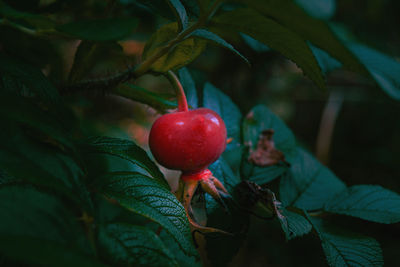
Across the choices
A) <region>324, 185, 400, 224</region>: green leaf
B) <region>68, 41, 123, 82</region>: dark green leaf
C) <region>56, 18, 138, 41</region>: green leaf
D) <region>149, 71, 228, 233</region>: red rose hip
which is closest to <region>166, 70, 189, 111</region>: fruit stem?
<region>149, 71, 228, 233</region>: red rose hip

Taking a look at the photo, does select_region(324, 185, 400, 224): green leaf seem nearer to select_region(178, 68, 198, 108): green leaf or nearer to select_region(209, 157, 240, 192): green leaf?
select_region(209, 157, 240, 192): green leaf

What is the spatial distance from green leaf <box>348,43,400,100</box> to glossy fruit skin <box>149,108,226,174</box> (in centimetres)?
26

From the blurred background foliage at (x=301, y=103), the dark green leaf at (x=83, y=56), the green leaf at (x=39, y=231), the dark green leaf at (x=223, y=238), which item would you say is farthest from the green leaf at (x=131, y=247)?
the blurred background foliage at (x=301, y=103)

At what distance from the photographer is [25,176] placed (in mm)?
287

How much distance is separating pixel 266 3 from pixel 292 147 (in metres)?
0.50

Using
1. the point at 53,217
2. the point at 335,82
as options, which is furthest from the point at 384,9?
the point at 53,217

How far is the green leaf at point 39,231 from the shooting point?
0.25 meters

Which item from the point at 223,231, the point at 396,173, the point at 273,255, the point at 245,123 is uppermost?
the point at 245,123

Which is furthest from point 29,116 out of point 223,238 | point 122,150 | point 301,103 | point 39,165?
point 301,103

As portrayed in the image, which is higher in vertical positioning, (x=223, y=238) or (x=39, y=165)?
(x=39, y=165)

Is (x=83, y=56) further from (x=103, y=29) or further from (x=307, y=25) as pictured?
(x=307, y=25)

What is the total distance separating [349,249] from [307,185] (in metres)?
0.22

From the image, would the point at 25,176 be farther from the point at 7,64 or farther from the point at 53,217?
the point at 7,64

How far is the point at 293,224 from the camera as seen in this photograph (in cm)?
49
